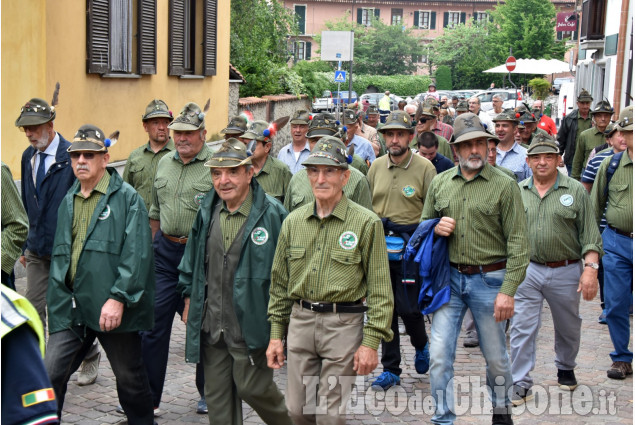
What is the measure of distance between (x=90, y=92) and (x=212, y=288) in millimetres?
8178

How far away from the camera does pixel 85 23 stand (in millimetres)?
12945

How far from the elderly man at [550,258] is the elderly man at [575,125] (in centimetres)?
771

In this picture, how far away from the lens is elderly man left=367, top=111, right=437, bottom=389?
7.68 metres

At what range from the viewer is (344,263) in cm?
533

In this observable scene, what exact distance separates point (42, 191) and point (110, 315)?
6.59 feet

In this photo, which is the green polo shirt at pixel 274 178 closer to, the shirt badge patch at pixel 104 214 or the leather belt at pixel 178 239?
the leather belt at pixel 178 239

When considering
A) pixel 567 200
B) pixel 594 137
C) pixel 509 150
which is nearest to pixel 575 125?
pixel 594 137

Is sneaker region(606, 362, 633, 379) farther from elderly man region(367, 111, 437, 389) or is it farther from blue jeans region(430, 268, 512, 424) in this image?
blue jeans region(430, 268, 512, 424)

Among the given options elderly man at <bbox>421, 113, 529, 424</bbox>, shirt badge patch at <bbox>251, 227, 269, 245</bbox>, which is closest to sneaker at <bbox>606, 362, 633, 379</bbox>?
elderly man at <bbox>421, 113, 529, 424</bbox>

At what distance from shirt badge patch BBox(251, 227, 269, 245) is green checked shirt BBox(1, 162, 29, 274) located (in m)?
1.75

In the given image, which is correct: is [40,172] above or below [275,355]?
above

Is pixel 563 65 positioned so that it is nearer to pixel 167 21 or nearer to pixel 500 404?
pixel 167 21

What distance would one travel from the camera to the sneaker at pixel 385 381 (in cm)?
756

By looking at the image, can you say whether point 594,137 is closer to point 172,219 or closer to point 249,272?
point 172,219
